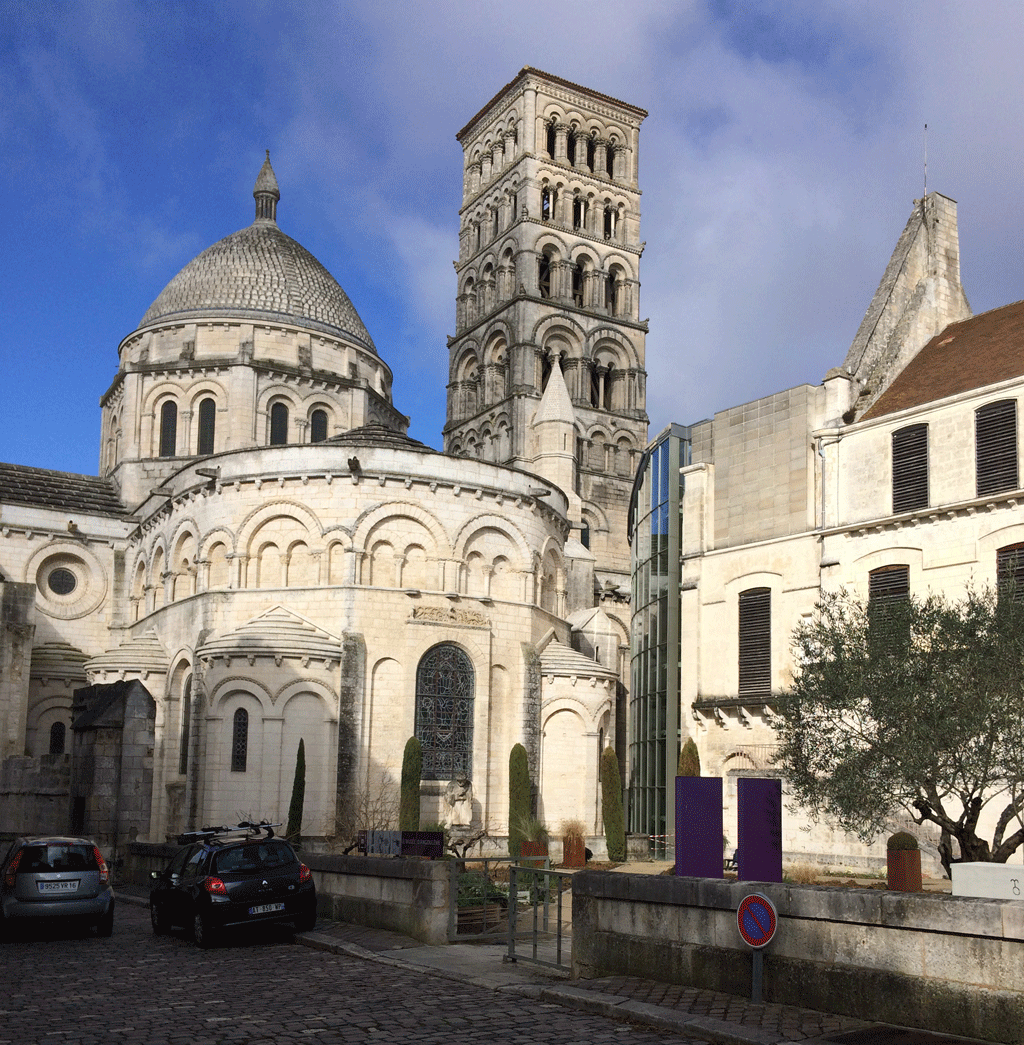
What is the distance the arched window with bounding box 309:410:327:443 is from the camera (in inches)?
2154

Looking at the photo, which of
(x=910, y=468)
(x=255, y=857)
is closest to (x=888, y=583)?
(x=910, y=468)

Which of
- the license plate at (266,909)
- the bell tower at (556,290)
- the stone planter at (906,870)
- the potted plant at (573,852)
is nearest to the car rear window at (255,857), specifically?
the license plate at (266,909)

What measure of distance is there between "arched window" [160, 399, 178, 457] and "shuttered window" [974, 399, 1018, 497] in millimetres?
36719

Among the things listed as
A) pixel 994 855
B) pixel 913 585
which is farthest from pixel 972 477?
pixel 994 855

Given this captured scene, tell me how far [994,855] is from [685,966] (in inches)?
331

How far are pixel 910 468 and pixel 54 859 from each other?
68.3 ft

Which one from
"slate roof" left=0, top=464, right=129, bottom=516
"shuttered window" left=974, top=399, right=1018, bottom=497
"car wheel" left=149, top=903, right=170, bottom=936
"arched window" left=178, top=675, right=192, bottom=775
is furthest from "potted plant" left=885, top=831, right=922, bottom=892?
"slate roof" left=0, top=464, right=129, bottom=516

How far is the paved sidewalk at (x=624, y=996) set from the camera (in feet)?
32.2

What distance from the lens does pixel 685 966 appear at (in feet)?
38.8

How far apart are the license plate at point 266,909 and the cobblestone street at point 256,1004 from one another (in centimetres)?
59

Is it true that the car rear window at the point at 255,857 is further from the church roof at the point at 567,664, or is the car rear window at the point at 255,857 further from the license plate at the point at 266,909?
the church roof at the point at 567,664

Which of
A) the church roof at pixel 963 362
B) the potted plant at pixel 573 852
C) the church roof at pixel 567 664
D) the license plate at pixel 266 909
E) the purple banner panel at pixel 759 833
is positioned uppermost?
the church roof at pixel 963 362

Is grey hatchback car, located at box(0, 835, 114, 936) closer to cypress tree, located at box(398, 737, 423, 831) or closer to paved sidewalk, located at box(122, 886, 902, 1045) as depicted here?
paved sidewalk, located at box(122, 886, 902, 1045)

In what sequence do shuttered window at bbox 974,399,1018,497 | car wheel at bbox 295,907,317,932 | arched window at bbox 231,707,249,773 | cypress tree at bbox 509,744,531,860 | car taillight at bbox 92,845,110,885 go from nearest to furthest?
car wheel at bbox 295,907,317,932 < car taillight at bbox 92,845,110,885 < shuttered window at bbox 974,399,1018,497 < arched window at bbox 231,707,249,773 < cypress tree at bbox 509,744,531,860
